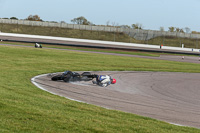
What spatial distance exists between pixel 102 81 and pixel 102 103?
4716 millimetres

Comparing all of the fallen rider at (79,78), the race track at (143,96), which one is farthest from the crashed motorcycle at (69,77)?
the race track at (143,96)

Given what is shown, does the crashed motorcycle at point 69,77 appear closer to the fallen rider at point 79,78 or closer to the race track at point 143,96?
the fallen rider at point 79,78

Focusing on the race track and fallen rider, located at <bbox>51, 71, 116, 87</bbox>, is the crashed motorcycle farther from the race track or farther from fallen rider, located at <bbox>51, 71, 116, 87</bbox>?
the race track

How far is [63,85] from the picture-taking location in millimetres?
16484

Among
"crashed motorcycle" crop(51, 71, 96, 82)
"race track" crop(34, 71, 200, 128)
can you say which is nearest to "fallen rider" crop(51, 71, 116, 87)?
"crashed motorcycle" crop(51, 71, 96, 82)

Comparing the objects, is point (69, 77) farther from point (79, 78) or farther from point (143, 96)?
point (143, 96)

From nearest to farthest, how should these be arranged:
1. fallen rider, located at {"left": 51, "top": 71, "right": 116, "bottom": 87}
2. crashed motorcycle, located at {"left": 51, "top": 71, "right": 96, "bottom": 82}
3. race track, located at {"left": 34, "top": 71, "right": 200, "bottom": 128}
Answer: race track, located at {"left": 34, "top": 71, "right": 200, "bottom": 128}, fallen rider, located at {"left": 51, "top": 71, "right": 116, "bottom": 87}, crashed motorcycle, located at {"left": 51, "top": 71, "right": 96, "bottom": 82}

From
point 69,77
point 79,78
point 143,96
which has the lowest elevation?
point 143,96

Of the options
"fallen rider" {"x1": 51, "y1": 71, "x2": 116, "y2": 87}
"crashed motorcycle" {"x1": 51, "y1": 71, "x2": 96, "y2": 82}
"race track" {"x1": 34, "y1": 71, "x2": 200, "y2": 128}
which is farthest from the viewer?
"crashed motorcycle" {"x1": 51, "y1": 71, "x2": 96, "y2": 82}

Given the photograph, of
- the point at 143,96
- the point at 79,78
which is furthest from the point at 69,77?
the point at 143,96

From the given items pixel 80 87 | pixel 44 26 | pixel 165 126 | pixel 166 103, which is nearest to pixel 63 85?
pixel 80 87

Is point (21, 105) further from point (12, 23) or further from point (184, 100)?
point (12, 23)

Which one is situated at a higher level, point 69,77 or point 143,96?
point 69,77

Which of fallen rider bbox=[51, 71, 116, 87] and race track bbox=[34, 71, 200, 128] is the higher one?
fallen rider bbox=[51, 71, 116, 87]
